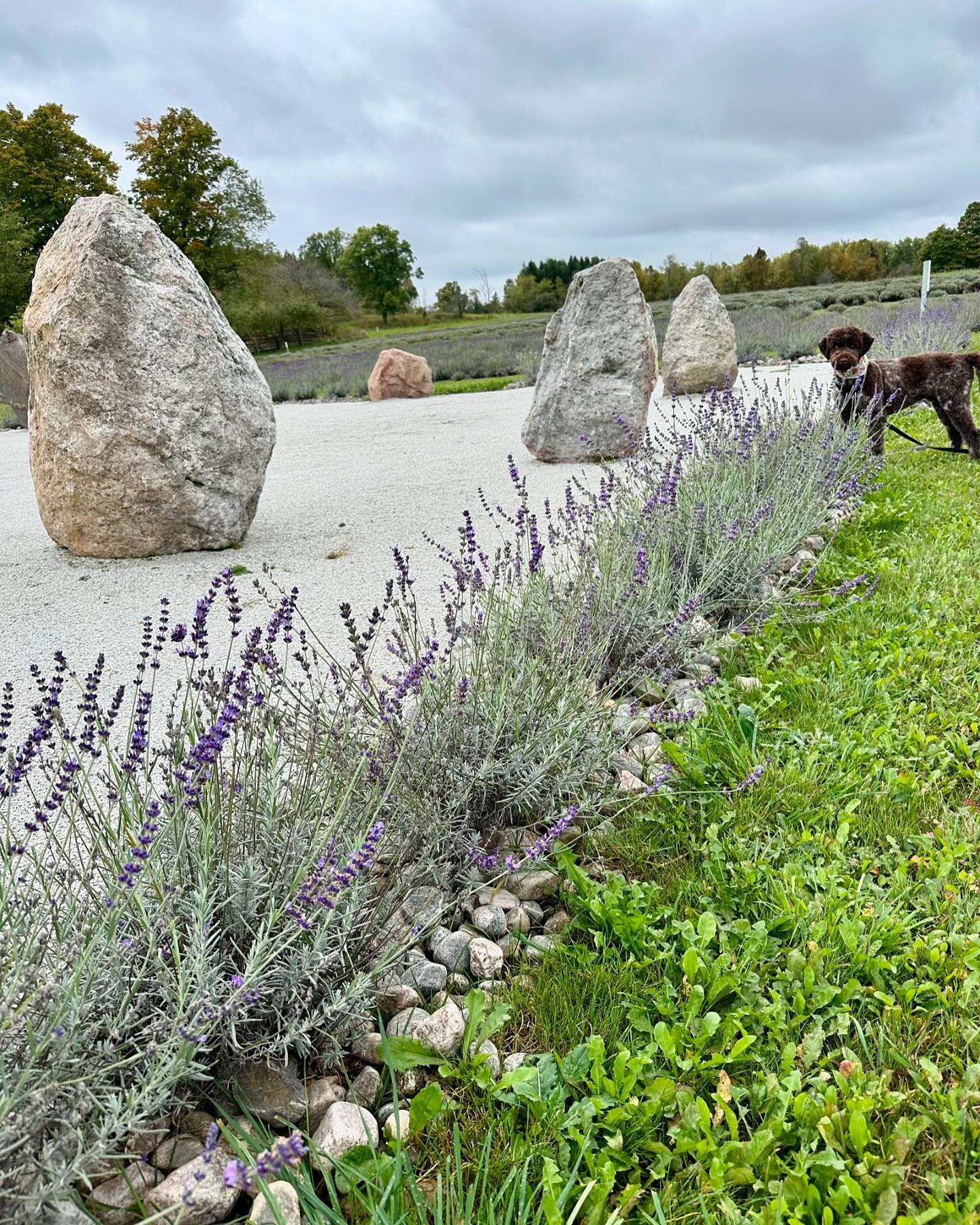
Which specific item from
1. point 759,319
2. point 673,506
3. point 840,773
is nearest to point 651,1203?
point 840,773

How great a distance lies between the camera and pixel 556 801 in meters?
2.21

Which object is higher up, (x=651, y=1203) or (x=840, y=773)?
(x=840, y=773)

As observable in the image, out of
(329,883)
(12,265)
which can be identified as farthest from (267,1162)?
(12,265)

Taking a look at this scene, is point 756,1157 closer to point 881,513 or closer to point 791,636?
point 791,636

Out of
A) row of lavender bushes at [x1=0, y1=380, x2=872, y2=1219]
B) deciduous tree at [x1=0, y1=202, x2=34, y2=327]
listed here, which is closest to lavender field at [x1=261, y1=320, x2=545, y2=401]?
deciduous tree at [x1=0, y1=202, x2=34, y2=327]

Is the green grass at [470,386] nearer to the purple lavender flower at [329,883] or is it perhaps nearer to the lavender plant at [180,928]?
the lavender plant at [180,928]

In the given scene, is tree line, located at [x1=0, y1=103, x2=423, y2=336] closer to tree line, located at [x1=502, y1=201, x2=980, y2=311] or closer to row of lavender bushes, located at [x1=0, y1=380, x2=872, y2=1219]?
tree line, located at [x1=502, y1=201, x2=980, y2=311]

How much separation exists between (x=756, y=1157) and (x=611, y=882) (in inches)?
25.8

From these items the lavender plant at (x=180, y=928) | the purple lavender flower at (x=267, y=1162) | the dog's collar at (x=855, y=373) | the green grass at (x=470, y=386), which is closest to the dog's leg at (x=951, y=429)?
the dog's collar at (x=855, y=373)

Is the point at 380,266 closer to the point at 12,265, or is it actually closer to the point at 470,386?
the point at 12,265

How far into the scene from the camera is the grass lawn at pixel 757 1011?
4.16ft

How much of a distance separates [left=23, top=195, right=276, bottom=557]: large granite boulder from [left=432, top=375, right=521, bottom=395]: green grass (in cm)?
1083

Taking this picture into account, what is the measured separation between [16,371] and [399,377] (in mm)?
6817

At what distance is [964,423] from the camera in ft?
18.9
